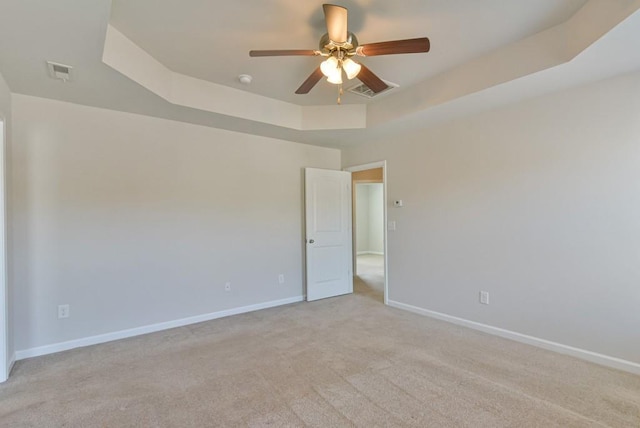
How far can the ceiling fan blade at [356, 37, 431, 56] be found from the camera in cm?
195

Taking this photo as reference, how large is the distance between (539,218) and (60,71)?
4.29m

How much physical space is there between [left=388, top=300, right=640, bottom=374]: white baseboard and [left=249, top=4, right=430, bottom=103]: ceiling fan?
9.07 feet

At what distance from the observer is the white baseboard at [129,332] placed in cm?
289

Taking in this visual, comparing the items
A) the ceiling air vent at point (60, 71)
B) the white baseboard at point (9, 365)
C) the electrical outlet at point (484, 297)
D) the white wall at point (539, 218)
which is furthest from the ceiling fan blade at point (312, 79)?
the white baseboard at point (9, 365)

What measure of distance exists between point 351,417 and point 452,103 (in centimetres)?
290

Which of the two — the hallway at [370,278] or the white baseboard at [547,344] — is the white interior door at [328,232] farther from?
the white baseboard at [547,344]

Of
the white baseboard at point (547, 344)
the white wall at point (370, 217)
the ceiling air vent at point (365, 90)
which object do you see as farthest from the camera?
the white wall at point (370, 217)

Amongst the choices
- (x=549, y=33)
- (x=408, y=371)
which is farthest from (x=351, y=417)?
(x=549, y=33)

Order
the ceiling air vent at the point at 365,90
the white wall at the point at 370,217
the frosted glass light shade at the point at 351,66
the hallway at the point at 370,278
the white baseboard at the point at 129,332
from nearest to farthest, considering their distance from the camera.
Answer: the frosted glass light shade at the point at 351,66 < the white baseboard at the point at 129,332 < the ceiling air vent at the point at 365,90 < the hallway at the point at 370,278 < the white wall at the point at 370,217

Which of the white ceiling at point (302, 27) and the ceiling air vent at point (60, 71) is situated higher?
the white ceiling at point (302, 27)

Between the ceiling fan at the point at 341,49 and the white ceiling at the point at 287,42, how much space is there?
9.5 inches

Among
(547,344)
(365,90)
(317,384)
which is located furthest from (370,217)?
(317,384)

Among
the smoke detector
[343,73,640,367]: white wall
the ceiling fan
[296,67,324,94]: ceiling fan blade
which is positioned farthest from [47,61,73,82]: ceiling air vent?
[343,73,640,367]: white wall

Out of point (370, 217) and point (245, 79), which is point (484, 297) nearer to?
point (245, 79)
